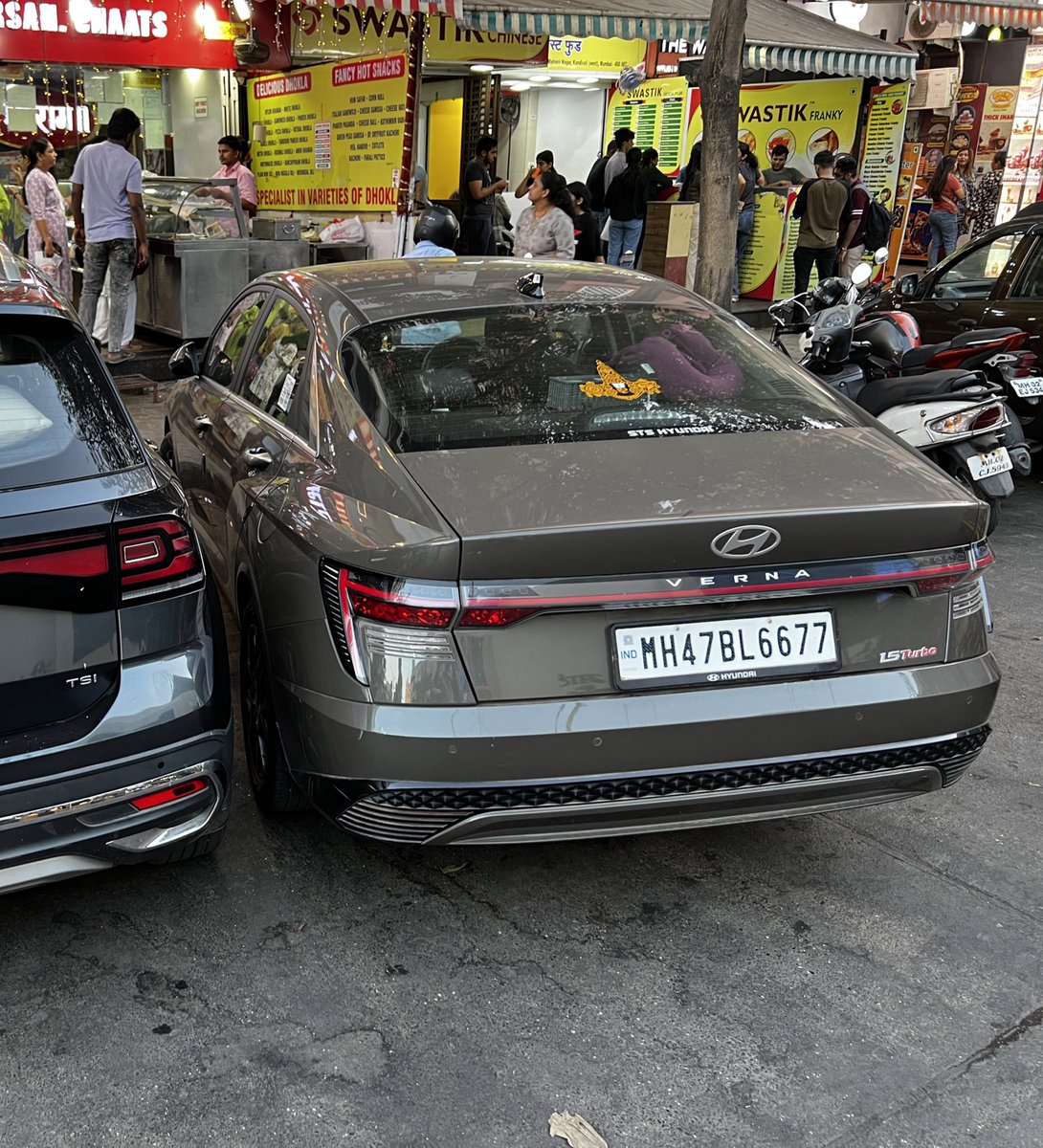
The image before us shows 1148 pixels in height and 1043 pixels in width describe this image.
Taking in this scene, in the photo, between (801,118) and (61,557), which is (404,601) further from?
(801,118)

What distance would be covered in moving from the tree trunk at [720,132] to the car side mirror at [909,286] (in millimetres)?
1329

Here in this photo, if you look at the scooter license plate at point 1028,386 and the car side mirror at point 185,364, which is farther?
the scooter license plate at point 1028,386

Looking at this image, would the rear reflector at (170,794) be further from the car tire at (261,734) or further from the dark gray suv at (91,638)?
the car tire at (261,734)

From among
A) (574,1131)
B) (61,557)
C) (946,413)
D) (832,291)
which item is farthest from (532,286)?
(832,291)

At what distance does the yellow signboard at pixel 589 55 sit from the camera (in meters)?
16.5

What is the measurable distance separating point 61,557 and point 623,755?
3.99ft

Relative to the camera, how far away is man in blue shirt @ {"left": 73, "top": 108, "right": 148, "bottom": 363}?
29.7ft

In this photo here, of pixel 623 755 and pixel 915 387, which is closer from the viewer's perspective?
pixel 623 755

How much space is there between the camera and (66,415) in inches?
103

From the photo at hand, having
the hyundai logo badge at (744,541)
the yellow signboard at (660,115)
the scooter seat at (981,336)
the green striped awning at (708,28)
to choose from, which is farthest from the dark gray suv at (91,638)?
the yellow signboard at (660,115)

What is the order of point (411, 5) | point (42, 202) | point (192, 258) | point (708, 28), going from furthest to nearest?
point (192, 258)
point (42, 202)
point (708, 28)
point (411, 5)

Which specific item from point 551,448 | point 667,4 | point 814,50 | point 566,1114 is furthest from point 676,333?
point 814,50

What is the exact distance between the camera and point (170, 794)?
100 inches

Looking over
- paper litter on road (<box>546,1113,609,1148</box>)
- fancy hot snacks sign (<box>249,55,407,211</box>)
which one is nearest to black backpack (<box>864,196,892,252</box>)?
fancy hot snacks sign (<box>249,55,407,211</box>)
